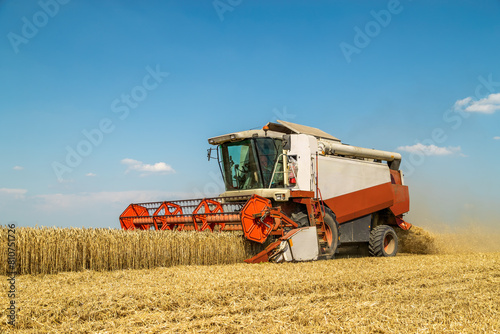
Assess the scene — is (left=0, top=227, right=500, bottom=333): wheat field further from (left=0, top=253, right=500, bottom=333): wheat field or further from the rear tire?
the rear tire

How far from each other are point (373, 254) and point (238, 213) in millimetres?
3880

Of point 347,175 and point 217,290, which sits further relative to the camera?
point 347,175

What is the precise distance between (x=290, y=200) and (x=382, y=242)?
9.28 ft

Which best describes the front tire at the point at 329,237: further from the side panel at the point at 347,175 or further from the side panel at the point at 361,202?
the side panel at the point at 347,175

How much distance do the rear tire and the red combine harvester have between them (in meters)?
0.02

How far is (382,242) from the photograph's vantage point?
10336mm

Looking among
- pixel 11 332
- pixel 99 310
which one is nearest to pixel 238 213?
pixel 99 310

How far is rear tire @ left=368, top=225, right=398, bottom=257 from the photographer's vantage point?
406 inches

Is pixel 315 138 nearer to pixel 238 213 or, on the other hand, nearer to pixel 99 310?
pixel 238 213

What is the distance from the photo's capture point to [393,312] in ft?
14.3

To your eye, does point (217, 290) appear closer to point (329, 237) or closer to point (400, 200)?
point (329, 237)

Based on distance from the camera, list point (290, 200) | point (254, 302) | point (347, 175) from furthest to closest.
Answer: point (347, 175) → point (290, 200) → point (254, 302)

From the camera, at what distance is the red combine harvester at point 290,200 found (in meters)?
7.97

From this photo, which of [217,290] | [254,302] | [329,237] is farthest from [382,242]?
[254,302]
